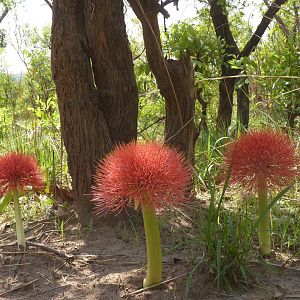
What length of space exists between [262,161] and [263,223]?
342 millimetres

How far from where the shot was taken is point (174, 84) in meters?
3.16

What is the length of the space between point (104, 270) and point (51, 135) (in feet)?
7.00

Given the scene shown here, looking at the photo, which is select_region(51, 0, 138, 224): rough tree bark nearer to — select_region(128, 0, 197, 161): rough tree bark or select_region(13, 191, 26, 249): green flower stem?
select_region(128, 0, 197, 161): rough tree bark

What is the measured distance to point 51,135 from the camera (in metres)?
4.27

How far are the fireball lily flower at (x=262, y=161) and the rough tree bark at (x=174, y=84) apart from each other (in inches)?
34.0

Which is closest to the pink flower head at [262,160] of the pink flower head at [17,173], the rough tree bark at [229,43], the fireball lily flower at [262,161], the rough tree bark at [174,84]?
the fireball lily flower at [262,161]

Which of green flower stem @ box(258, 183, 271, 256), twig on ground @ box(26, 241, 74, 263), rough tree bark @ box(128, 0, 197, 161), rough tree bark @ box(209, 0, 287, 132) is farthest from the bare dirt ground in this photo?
rough tree bark @ box(209, 0, 287, 132)

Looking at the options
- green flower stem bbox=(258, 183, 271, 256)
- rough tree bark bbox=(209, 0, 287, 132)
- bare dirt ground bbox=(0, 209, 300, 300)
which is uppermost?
rough tree bark bbox=(209, 0, 287, 132)

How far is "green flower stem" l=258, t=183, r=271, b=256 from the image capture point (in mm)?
2096

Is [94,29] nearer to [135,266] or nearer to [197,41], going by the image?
[135,266]

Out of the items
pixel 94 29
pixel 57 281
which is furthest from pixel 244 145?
pixel 94 29

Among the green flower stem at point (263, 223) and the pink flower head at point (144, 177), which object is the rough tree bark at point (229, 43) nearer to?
the green flower stem at point (263, 223)

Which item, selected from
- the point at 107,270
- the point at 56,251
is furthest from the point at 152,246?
the point at 56,251

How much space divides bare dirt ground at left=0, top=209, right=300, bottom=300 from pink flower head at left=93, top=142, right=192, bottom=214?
399mm
